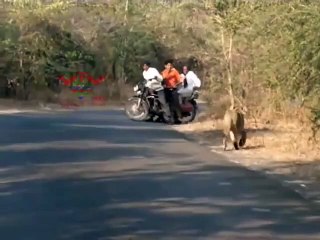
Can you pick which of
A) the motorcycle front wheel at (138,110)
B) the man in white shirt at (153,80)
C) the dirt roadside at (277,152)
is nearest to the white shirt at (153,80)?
the man in white shirt at (153,80)

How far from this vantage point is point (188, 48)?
44.1m

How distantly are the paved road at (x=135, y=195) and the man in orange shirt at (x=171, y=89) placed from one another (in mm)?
7460

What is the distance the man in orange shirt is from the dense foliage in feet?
3.12

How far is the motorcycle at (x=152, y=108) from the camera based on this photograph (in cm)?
2655

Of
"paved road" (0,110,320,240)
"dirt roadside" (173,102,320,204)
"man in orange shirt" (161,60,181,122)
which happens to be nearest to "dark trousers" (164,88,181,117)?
"man in orange shirt" (161,60,181,122)

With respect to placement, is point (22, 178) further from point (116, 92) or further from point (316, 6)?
point (116, 92)

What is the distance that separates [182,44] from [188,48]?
2.36 m

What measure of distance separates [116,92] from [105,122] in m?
16.2

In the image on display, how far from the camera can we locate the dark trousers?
26.6 meters

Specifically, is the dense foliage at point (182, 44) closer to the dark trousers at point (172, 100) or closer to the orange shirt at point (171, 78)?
the orange shirt at point (171, 78)

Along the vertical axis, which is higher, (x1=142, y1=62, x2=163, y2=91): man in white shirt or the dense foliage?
the dense foliage

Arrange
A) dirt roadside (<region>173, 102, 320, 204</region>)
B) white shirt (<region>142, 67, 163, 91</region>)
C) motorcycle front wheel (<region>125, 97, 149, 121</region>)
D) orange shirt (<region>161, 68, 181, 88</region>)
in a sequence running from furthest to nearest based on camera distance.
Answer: orange shirt (<region>161, 68, 181, 88</region>) → white shirt (<region>142, 67, 163, 91</region>) → motorcycle front wheel (<region>125, 97, 149, 121</region>) → dirt roadside (<region>173, 102, 320, 204</region>)

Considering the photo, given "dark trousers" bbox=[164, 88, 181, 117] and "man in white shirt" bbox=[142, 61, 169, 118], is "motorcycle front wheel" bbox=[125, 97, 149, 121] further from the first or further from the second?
"dark trousers" bbox=[164, 88, 181, 117]

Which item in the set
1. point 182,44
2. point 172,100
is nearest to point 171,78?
point 172,100
